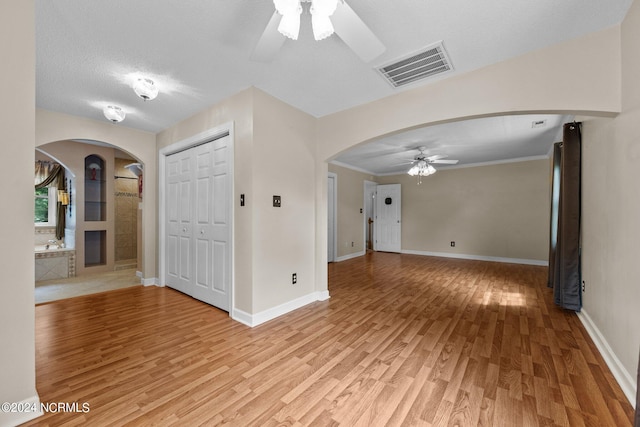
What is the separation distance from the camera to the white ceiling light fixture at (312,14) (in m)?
1.22

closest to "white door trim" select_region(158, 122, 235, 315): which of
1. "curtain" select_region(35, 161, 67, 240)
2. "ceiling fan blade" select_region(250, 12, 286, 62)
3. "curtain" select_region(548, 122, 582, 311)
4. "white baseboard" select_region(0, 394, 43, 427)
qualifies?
"ceiling fan blade" select_region(250, 12, 286, 62)

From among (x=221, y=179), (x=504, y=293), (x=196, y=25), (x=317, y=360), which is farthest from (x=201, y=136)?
(x=504, y=293)

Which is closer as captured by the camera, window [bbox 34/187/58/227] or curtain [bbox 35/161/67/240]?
curtain [bbox 35/161/67/240]

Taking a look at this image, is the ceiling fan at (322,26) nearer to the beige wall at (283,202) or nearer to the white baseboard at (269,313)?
the beige wall at (283,202)

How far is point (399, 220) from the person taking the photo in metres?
7.57

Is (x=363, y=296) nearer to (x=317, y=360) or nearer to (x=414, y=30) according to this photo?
(x=317, y=360)

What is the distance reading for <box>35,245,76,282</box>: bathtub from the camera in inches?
171

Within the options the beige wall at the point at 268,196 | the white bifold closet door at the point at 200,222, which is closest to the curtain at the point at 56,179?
the white bifold closet door at the point at 200,222

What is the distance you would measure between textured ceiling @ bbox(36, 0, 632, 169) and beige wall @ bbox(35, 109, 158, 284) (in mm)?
612

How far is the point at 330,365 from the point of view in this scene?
6.37 ft

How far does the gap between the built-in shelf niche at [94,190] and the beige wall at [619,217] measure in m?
7.40

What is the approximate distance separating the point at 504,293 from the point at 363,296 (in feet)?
7.03

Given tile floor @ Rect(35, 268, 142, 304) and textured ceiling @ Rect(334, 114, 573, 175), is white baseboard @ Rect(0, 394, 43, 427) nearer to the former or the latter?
tile floor @ Rect(35, 268, 142, 304)

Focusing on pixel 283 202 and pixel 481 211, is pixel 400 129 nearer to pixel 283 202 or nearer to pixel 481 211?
pixel 283 202
